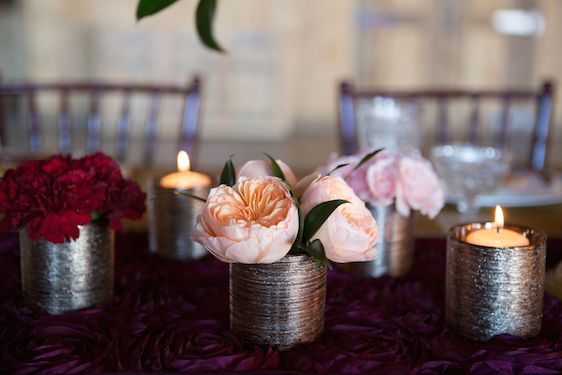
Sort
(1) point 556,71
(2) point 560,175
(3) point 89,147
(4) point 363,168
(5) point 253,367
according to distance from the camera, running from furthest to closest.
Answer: (1) point 556,71, (3) point 89,147, (2) point 560,175, (4) point 363,168, (5) point 253,367

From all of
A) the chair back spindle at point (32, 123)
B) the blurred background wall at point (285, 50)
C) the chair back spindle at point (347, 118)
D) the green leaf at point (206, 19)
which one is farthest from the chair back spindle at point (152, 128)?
the blurred background wall at point (285, 50)

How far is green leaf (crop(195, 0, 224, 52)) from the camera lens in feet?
2.92

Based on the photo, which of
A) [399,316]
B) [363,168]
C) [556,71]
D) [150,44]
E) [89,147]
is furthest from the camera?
[556,71]

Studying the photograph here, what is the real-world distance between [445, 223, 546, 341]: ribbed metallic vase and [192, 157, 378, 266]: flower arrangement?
107 millimetres

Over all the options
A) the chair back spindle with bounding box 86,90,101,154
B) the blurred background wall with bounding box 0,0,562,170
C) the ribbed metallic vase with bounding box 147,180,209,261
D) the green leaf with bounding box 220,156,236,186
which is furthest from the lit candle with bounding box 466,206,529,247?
the blurred background wall with bounding box 0,0,562,170

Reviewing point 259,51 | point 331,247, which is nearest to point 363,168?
point 331,247

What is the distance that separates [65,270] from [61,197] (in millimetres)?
87

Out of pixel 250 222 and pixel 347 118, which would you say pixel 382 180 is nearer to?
pixel 250 222

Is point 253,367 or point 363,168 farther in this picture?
point 363,168

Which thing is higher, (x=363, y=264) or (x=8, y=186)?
(x=8, y=186)

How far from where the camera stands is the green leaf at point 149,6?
78 cm

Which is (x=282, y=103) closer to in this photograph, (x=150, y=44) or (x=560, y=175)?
(x=150, y=44)

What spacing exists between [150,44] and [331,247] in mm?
4462

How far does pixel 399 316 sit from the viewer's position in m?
0.77
